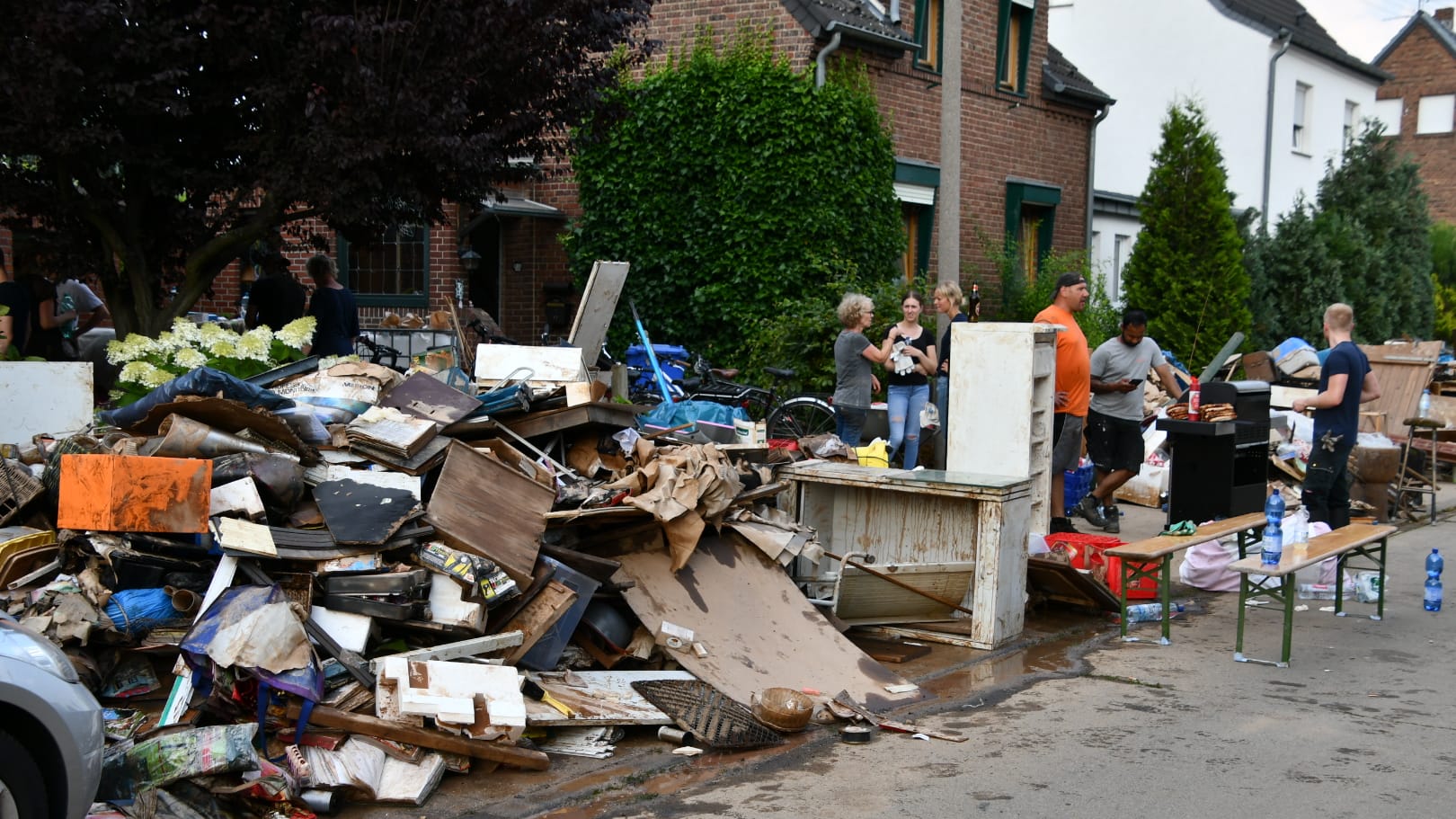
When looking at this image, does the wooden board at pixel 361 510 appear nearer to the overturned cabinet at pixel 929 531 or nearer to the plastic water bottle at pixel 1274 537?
the overturned cabinet at pixel 929 531

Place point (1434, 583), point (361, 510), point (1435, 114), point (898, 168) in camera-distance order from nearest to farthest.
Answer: point (361, 510) → point (1434, 583) → point (898, 168) → point (1435, 114)

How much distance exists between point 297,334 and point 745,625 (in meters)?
3.49

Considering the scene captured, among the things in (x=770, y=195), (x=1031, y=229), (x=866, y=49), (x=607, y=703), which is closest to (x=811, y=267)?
(x=770, y=195)

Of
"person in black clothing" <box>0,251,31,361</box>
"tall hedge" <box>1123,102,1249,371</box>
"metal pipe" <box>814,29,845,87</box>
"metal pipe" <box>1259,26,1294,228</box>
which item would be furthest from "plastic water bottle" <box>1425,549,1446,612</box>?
"metal pipe" <box>1259,26,1294,228</box>

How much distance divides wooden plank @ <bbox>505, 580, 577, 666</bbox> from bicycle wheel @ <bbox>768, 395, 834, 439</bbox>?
22.0 ft

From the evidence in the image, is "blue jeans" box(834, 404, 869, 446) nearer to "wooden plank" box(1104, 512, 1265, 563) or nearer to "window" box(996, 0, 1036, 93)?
"wooden plank" box(1104, 512, 1265, 563)

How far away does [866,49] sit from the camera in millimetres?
16297

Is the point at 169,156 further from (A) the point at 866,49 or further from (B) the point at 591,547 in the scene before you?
(A) the point at 866,49

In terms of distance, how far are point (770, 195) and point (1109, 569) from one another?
7520mm

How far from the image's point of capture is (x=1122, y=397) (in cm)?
1102

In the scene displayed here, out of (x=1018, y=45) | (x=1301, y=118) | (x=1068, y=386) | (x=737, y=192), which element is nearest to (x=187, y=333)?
(x=1068, y=386)

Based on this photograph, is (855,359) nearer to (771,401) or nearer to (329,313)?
(771,401)

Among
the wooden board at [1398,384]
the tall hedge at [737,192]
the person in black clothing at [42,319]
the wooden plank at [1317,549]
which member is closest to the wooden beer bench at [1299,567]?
the wooden plank at [1317,549]

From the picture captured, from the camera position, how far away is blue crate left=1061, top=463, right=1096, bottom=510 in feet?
38.4
